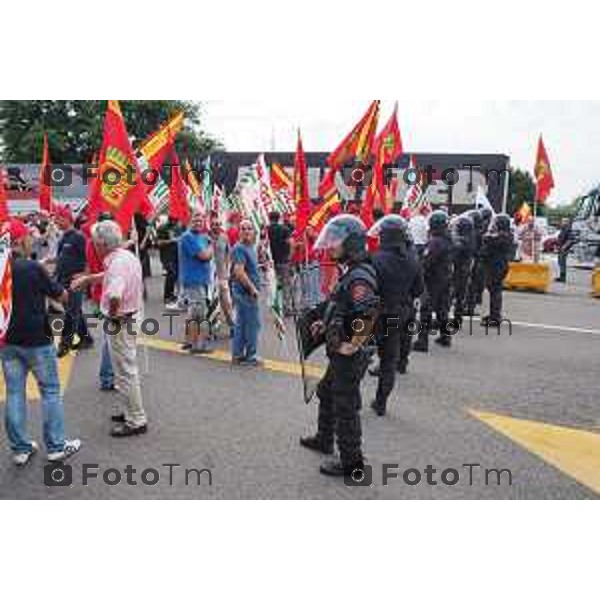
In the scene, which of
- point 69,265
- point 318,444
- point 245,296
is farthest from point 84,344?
point 318,444

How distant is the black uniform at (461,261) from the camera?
33.7 feet

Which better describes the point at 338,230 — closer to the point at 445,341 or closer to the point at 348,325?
the point at 348,325

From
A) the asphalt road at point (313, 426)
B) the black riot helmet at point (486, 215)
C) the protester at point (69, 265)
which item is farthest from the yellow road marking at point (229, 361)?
the black riot helmet at point (486, 215)

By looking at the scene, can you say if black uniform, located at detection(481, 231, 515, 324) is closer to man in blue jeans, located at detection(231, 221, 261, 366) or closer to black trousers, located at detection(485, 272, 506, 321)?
black trousers, located at detection(485, 272, 506, 321)

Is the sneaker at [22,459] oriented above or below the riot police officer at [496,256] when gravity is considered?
below

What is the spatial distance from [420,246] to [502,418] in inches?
223

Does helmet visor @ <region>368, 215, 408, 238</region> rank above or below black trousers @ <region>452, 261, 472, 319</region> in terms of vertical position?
above

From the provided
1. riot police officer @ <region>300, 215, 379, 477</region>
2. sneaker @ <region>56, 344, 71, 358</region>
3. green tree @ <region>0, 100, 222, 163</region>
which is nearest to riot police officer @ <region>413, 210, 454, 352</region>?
riot police officer @ <region>300, 215, 379, 477</region>

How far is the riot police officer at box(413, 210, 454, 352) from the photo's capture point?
8.85m

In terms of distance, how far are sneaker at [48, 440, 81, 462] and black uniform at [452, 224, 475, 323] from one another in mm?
6393

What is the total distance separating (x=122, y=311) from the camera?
5523 mm

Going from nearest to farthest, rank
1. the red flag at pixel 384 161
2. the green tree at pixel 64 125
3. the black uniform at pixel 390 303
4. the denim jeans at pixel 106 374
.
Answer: the black uniform at pixel 390 303 < the denim jeans at pixel 106 374 < the red flag at pixel 384 161 < the green tree at pixel 64 125

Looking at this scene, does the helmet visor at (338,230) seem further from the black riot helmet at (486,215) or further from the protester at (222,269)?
the black riot helmet at (486,215)

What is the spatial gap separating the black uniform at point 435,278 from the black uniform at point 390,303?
2526 mm
